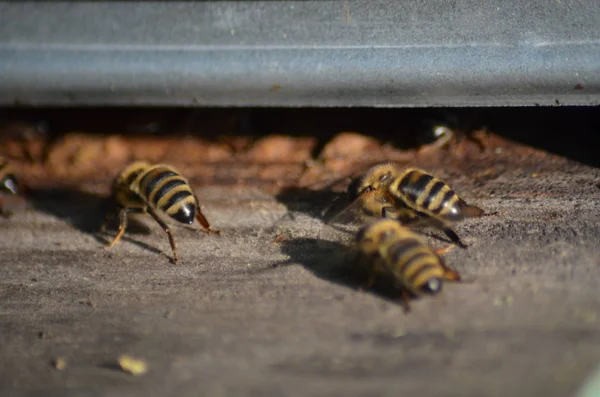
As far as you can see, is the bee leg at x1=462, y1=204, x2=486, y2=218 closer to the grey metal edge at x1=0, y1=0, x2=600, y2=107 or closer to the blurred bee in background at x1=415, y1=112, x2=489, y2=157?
the grey metal edge at x1=0, y1=0, x2=600, y2=107

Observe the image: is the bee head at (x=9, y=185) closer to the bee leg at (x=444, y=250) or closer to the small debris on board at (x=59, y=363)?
the small debris on board at (x=59, y=363)

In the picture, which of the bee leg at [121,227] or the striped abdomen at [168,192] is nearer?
the striped abdomen at [168,192]

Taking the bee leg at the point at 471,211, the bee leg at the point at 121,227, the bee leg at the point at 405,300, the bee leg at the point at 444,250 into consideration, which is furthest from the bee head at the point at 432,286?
the bee leg at the point at 121,227

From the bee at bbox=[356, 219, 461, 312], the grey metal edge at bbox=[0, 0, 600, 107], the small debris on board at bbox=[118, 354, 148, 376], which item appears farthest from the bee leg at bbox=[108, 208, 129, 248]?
the bee at bbox=[356, 219, 461, 312]

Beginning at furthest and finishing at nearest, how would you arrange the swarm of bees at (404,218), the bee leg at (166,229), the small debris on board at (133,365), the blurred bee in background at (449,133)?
the blurred bee in background at (449,133), the bee leg at (166,229), the swarm of bees at (404,218), the small debris on board at (133,365)

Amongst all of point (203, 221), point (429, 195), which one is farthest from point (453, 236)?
point (203, 221)

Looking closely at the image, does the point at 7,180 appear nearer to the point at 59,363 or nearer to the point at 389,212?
the point at 59,363

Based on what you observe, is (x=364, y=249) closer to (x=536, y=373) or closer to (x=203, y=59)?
(x=536, y=373)

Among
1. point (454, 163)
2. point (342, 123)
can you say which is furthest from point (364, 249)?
point (342, 123)
